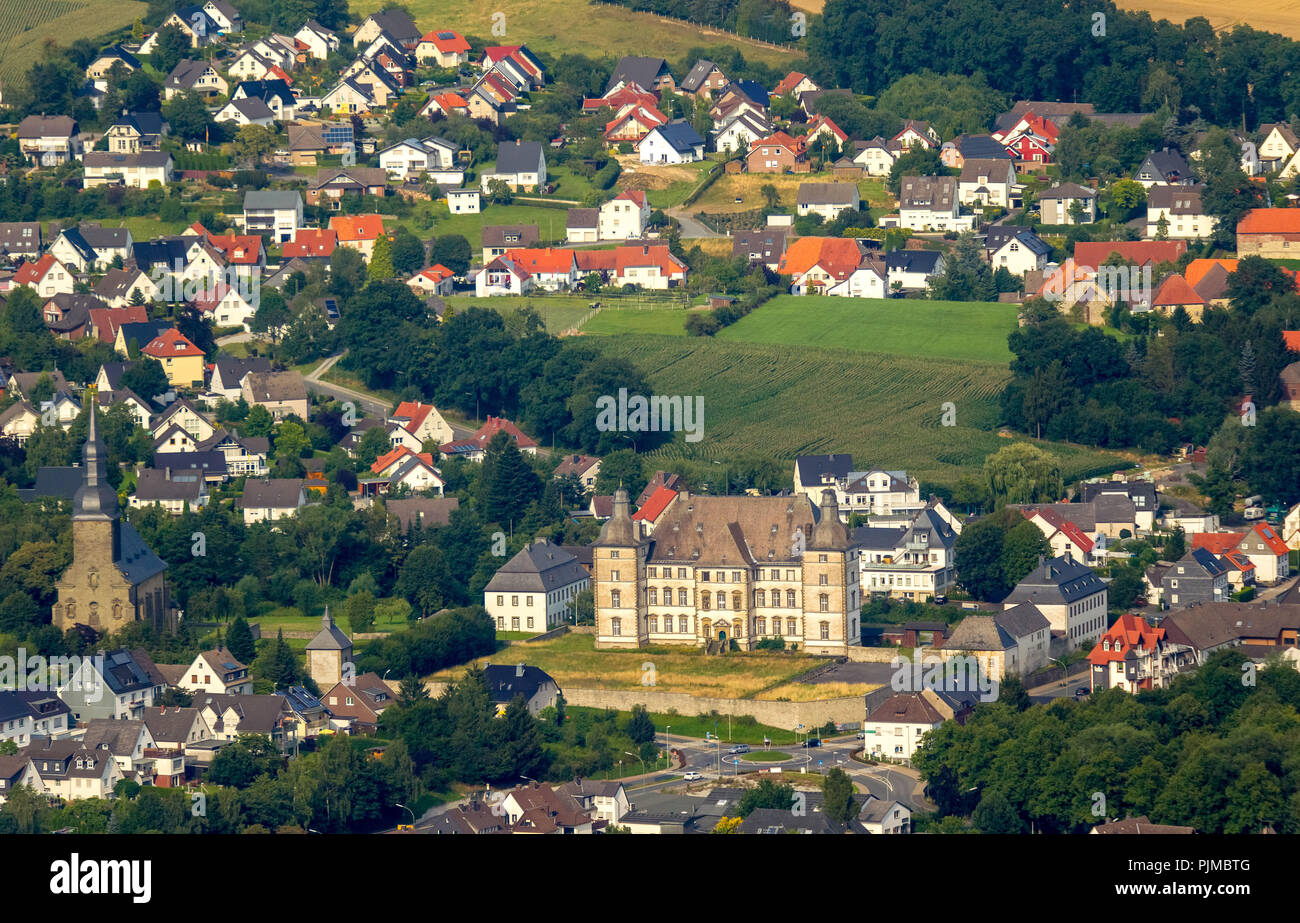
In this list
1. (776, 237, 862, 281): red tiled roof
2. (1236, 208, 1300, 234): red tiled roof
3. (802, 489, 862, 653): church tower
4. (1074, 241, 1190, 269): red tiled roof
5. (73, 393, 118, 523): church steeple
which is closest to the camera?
(802, 489, 862, 653): church tower

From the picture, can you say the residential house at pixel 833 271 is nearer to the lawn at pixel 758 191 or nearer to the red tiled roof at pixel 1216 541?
the lawn at pixel 758 191

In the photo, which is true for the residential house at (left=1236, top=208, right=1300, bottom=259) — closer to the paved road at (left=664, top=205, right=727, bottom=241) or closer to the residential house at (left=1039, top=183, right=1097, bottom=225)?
the residential house at (left=1039, top=183, right=1097, bottom=225)

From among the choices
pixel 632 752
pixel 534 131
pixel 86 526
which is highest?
pixel 534 131

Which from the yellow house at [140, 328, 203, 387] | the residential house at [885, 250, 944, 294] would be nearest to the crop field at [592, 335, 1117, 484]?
the residential house at [885, 250, 944, 294]

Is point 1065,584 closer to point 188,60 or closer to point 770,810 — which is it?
point 770,810

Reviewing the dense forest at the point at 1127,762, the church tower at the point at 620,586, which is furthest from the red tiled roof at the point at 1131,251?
the dense forest at the point at 1127,762
